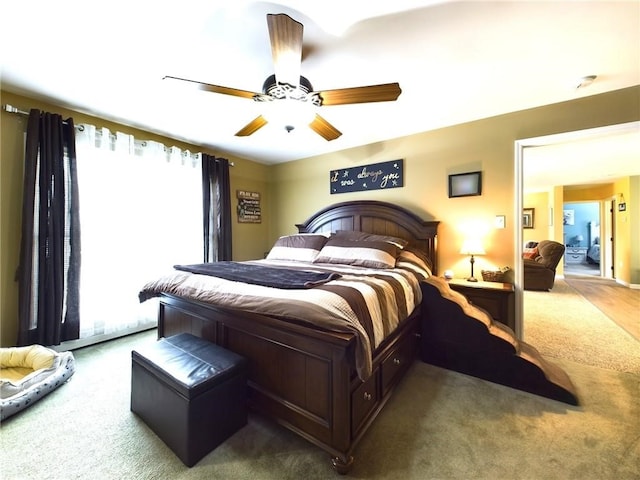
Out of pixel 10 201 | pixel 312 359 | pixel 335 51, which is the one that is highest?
pixel 335 51

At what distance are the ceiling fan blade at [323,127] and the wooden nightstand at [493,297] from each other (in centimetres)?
191

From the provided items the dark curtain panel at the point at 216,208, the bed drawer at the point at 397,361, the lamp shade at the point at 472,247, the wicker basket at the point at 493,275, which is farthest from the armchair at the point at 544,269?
the dark curtain panel at the point at 216,208

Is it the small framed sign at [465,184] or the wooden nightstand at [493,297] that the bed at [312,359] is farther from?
the small framed sign at [465,184]

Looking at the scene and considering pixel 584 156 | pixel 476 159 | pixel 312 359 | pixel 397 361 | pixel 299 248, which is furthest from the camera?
pixel 584 156

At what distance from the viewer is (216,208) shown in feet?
12.5

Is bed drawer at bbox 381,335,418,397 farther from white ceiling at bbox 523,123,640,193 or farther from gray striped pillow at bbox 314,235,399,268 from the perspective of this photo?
white ceiling at bbox 523,123,640,193

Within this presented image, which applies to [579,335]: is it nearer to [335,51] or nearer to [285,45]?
[335,51]

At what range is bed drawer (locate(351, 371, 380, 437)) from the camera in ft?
4.60

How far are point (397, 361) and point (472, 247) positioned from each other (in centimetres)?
154

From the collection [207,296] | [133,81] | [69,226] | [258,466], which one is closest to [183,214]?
[69,226]

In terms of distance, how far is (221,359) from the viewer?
5.22 ft

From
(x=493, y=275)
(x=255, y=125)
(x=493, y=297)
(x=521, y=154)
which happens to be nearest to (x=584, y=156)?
(x=521, y=154)

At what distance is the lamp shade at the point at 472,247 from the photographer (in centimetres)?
275

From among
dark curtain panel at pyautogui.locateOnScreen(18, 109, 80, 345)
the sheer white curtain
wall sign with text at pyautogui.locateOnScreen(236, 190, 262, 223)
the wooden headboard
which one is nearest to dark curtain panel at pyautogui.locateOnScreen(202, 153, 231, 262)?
the sheer white curtain
